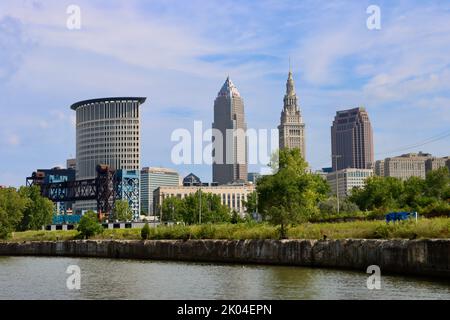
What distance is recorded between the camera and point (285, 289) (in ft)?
113

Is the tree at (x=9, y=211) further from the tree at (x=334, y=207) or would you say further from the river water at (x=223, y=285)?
the river water at (x=223, y=285)

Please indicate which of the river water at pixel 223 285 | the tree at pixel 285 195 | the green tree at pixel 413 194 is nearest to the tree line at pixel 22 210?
the tree at pixel 285 195

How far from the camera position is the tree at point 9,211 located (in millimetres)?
111325

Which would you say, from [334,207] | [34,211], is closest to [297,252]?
[334,207]

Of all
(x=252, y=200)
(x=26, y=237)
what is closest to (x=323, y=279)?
(x=26, y=237)

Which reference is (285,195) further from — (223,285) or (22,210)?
(22,210)

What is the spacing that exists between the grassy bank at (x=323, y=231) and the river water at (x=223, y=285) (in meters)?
4.65

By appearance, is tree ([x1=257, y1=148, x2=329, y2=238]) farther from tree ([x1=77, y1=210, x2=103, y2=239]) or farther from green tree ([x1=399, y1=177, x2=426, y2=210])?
tree ([x1=77, y1=210, x2=103, y2=239])

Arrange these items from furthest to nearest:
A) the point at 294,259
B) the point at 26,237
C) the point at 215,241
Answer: the point at 26,237 → the point at 215,241 → the point at 294,259

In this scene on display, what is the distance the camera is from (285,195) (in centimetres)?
7250
